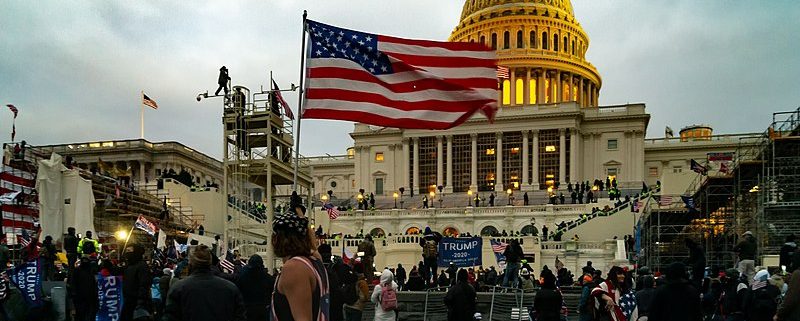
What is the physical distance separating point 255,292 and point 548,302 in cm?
416

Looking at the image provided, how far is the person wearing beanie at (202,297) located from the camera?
753 cm

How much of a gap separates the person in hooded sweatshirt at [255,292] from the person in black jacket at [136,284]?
2.00 m

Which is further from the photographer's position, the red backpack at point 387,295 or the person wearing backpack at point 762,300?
the red backpack at point 387,295

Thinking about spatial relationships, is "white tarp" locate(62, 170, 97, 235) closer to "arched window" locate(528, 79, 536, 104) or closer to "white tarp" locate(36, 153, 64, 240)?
"white tarp" locate(36, 153, 64, 240)

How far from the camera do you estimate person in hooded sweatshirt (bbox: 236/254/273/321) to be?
10102 mm

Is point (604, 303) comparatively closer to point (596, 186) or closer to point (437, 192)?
point (596, 186)

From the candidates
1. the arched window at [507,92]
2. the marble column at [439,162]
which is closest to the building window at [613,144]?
the marble column at [439,162]

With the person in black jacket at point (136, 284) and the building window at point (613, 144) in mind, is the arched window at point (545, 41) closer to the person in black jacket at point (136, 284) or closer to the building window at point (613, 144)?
the building window at point (613, 144)

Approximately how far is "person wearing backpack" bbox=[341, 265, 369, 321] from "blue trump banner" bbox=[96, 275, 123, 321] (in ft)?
11.3

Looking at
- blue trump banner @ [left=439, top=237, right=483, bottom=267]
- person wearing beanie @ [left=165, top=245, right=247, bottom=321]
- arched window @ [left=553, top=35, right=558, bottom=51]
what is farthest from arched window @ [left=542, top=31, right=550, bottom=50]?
person wearing beanie @ [left=165, top=245, right=247, bottom=321]

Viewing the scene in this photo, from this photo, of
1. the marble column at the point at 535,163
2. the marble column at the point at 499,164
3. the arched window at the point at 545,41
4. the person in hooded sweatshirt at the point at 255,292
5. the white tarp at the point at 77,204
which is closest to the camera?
the person in hooded sweatshirt at the point at 255,292

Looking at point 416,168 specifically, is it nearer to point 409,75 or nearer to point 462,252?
point 462,252

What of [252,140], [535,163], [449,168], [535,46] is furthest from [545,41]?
[252,140]

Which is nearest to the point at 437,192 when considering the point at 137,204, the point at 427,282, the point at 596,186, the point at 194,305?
the point at 596,186
